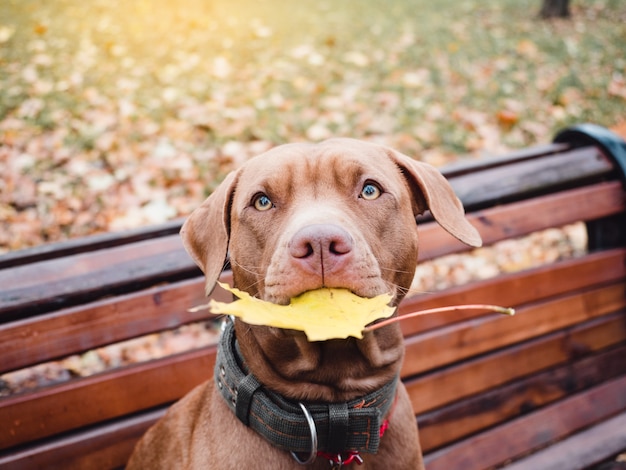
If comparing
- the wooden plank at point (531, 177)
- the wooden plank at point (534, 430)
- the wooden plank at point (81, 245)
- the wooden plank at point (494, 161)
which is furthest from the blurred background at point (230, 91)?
the wooden plank at point (534, 430)

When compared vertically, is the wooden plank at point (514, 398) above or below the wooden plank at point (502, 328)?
below

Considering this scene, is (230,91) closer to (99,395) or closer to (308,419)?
(99,395)

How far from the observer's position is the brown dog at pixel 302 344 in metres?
1.92

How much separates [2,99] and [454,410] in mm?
4664

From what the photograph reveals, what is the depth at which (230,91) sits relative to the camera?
18.9ft

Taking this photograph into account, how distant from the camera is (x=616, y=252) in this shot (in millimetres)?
3209

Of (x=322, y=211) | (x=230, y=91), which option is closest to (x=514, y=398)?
(x=322, y=211)

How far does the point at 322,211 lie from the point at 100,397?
1235 mm

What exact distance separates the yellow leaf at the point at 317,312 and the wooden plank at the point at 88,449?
119 centimetres

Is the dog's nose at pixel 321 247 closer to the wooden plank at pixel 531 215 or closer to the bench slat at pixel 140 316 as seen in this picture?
the bench slat at pixel 140 316

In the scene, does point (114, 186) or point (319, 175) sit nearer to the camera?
Answer: point (319, 175)

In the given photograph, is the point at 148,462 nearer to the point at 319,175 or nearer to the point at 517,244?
the point at 319,175

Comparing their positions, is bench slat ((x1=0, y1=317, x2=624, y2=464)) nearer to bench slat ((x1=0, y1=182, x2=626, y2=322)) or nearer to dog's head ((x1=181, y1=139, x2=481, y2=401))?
bench slat ((x1=0, y1=182, x2=626, y2=322))

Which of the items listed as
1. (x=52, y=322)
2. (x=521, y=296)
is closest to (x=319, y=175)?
(x=52, y=322)
